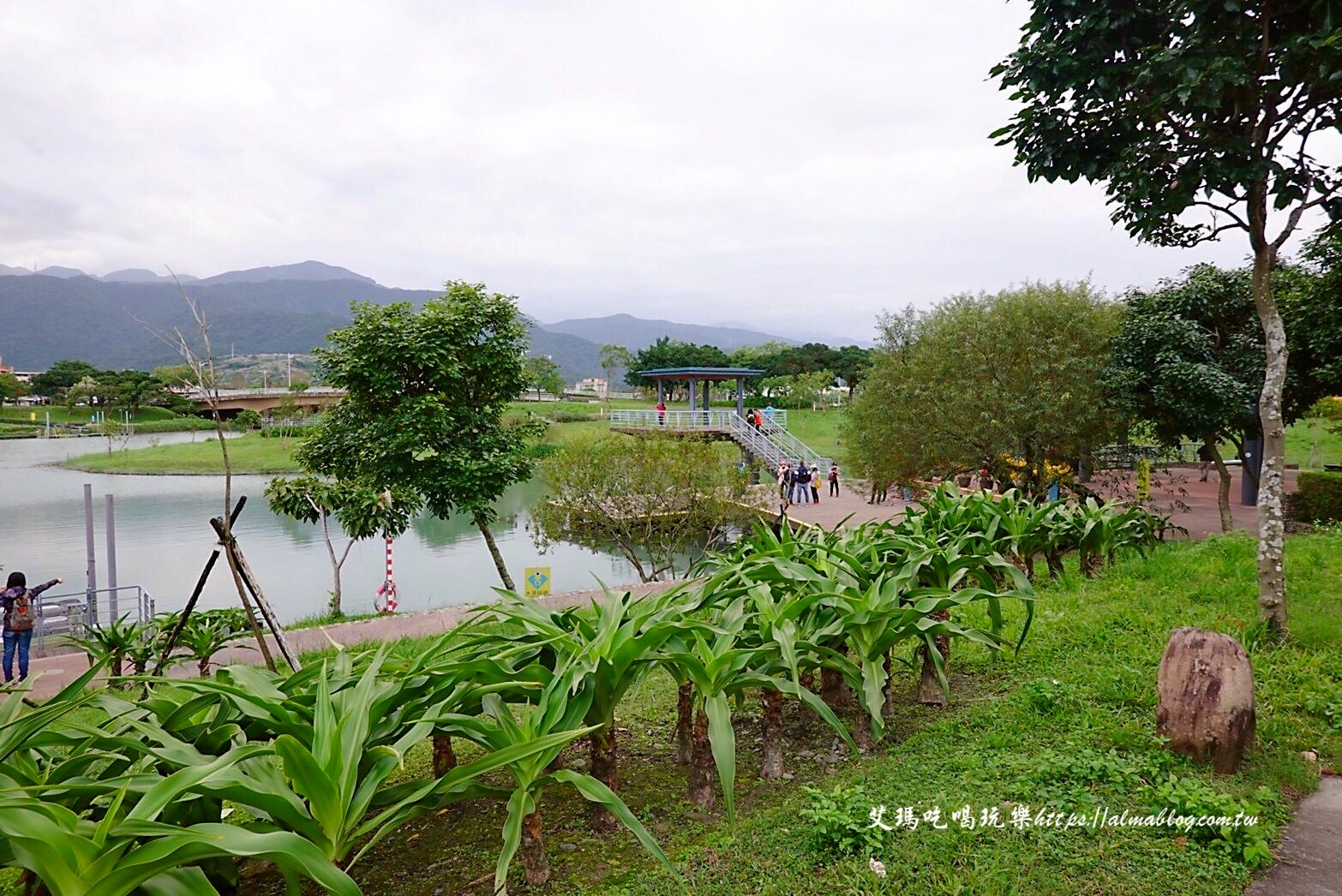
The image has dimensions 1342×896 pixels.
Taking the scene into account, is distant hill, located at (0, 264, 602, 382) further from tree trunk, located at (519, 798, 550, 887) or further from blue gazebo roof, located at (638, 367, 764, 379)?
tree trunk, located at (519, 798, 550, 887)

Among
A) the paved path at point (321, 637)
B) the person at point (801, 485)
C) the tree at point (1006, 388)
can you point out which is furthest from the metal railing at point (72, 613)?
the person at point (801, 485)

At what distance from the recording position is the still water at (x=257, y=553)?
12.2 metres

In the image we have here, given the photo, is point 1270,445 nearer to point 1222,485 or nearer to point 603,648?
point 603,648

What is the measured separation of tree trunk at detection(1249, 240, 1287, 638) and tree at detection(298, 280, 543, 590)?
706 centimetres

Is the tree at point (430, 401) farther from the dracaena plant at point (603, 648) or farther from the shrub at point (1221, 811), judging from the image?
the shrub at point (1221, 811)

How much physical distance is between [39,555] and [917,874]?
1721 centimetres

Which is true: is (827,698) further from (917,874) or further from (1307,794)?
(1307,794)

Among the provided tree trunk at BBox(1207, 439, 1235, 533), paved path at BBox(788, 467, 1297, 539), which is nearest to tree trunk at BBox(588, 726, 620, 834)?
paved path at BBox(788, 467, 1297, 539)

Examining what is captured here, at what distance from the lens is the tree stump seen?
2449 mm

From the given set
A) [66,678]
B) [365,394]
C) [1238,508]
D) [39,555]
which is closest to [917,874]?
[66,678]

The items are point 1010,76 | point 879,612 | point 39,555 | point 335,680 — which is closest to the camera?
point 335,680

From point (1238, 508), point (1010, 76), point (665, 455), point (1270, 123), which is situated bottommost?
point (1238, 508)

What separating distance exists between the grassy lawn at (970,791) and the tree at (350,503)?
558 cm

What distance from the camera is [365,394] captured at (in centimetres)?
885
